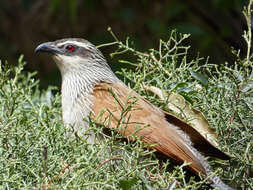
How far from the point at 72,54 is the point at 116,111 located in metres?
0.84

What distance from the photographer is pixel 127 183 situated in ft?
6.01

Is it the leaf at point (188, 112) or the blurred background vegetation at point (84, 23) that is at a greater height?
the leaf at point (188, 112)

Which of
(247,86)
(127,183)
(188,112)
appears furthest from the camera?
(188,112)

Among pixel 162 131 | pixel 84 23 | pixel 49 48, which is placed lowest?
pixel 84 23

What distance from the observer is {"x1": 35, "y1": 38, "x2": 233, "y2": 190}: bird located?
2289 millimetres

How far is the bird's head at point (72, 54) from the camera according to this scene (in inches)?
131

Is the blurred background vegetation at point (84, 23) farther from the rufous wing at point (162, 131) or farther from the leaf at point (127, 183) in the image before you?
the leaf at point (127, 183)

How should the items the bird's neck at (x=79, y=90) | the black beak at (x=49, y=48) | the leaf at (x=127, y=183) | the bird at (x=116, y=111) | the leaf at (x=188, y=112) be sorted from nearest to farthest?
the leaf at (x=127, y=183) < the bird at (x=116, y=111) < the leaf at (x=188, y=112) < the bird's neck at (x=79, y=90) < the black beak at (x=49, y=48)

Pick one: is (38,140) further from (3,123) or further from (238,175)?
(238,175)

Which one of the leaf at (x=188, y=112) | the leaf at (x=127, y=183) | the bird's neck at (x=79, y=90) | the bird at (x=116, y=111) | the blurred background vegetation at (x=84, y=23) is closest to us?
the leaf at (x=127, y=183)

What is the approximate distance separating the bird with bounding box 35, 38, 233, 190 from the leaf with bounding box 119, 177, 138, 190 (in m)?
0.24

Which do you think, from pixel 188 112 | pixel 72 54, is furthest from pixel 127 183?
pixel 72 54

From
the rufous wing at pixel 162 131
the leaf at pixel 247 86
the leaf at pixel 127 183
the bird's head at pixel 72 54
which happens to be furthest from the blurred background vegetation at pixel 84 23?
the leaf at pixel 127 183

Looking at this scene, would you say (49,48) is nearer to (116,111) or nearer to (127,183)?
(116,111)
